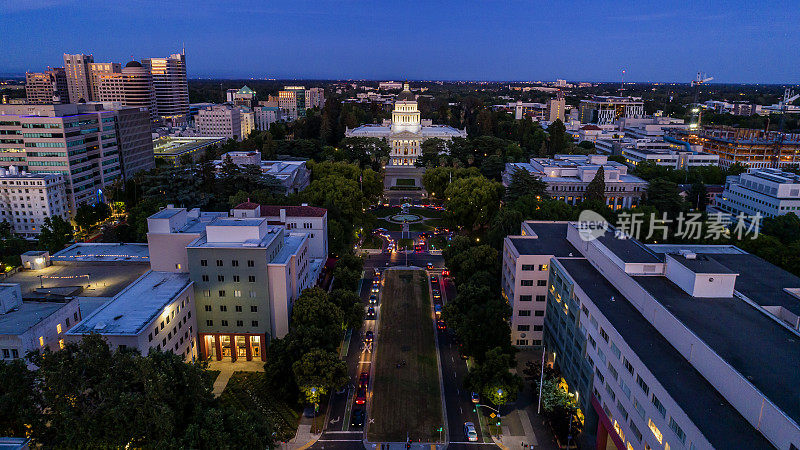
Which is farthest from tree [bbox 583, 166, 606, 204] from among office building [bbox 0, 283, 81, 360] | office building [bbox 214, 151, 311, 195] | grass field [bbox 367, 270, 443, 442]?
office building [bbox 0, 283, 81, 360]

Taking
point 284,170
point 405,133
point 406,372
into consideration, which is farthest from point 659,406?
point 405,133

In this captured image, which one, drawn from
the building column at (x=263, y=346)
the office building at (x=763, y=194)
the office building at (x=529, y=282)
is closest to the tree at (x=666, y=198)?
the office building at (x=763, y=194)

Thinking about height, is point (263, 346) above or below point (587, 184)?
below

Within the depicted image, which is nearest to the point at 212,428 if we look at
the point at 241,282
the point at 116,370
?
the point at 116,370

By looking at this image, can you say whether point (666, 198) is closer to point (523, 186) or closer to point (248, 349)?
point (523, 186)

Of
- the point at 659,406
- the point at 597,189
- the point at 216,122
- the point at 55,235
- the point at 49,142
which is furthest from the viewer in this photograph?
the point at 216,122

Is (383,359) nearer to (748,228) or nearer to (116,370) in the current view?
(116,370)
